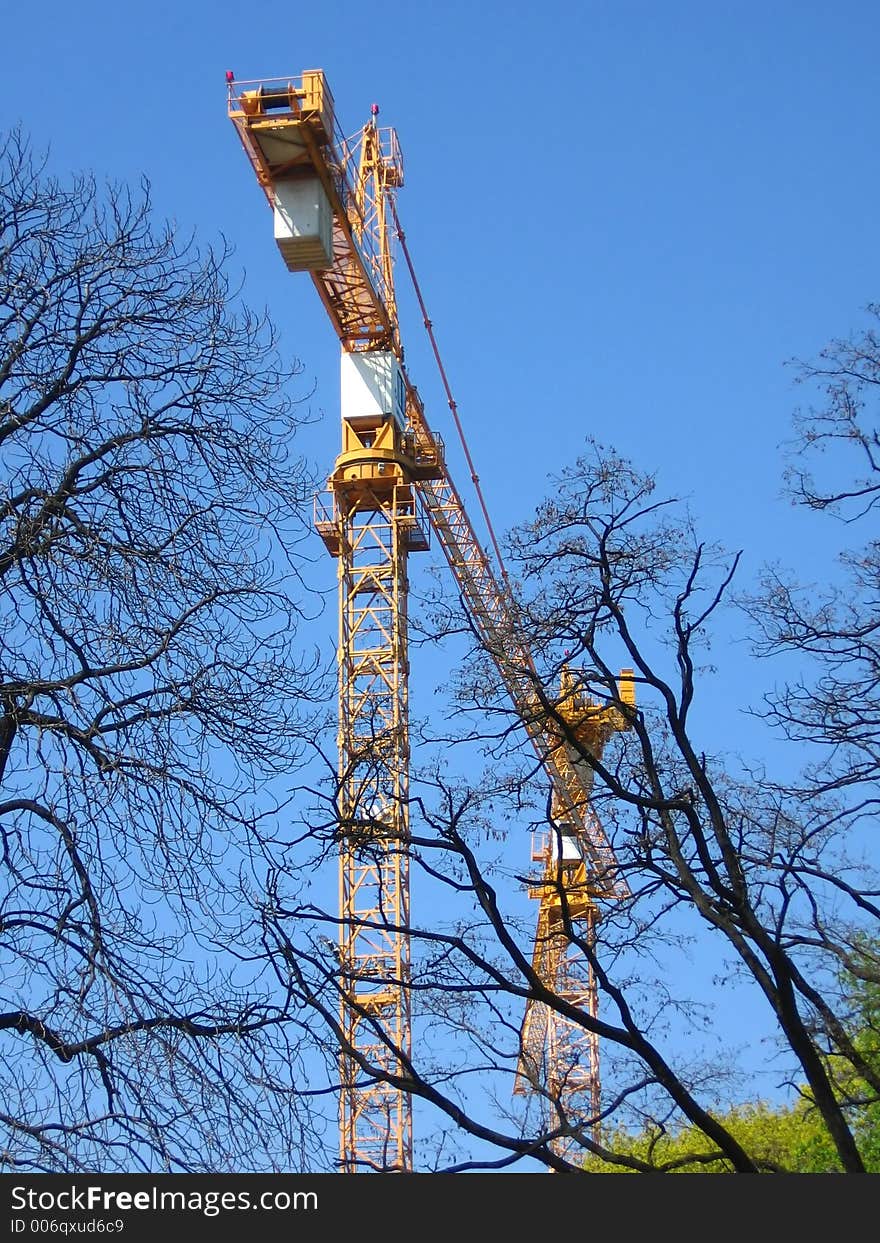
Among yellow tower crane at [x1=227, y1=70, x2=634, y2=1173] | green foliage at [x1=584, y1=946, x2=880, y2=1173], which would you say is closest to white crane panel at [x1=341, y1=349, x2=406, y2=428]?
yellow tower crane at [x1=227, y1=70, x2=634, y2=1173]

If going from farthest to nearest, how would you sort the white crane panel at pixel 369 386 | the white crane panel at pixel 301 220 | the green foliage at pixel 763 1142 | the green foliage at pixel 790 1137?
the white crane panel at pixel 369 386, the white crane panel at pixel 301 220, the green foliage at pixel 763 1142, the green foliage at pixel 790 1137

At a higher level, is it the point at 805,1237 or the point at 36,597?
the point at 36,597

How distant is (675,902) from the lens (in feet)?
41.3

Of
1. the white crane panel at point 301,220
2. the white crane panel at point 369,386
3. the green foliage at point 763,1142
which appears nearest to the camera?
the green foliage at point 763,1142

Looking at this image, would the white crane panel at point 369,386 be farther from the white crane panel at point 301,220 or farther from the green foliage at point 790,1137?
the green foliage at point 790,1137

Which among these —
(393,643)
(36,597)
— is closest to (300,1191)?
(36,597)

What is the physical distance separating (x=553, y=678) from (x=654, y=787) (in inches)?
45.3

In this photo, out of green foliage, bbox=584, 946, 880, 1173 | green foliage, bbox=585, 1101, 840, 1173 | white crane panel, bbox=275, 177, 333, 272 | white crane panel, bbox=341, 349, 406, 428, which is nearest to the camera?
green foliage, bbox=584, 946, 880, 1173

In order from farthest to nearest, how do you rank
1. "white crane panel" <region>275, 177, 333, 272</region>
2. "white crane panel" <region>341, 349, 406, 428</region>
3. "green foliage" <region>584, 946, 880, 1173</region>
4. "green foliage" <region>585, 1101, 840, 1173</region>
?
"white crane panel" <region>341, 349, 406, 428</region> → "white crane panel" <region>275, 177, 333, 272</region> → "green foliage" <region>585, 1101, 840, 1173</region> → "green foliage" <region>584, 946, 880, 1173</region>

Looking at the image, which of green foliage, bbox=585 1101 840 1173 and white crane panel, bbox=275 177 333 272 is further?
white crane panel, bbox=275 177 333 272

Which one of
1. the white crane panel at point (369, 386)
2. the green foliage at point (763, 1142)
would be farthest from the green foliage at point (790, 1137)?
the white crane panel at point (369, 386)

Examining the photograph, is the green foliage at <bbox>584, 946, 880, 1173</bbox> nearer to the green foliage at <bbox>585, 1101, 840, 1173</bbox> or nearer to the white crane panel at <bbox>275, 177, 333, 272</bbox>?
the green foliage at <bbox>585, 1101, 840, 1173</bbox>

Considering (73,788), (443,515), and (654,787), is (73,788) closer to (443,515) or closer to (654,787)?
(654,787)

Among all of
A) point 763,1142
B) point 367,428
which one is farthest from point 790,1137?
point 367,428
